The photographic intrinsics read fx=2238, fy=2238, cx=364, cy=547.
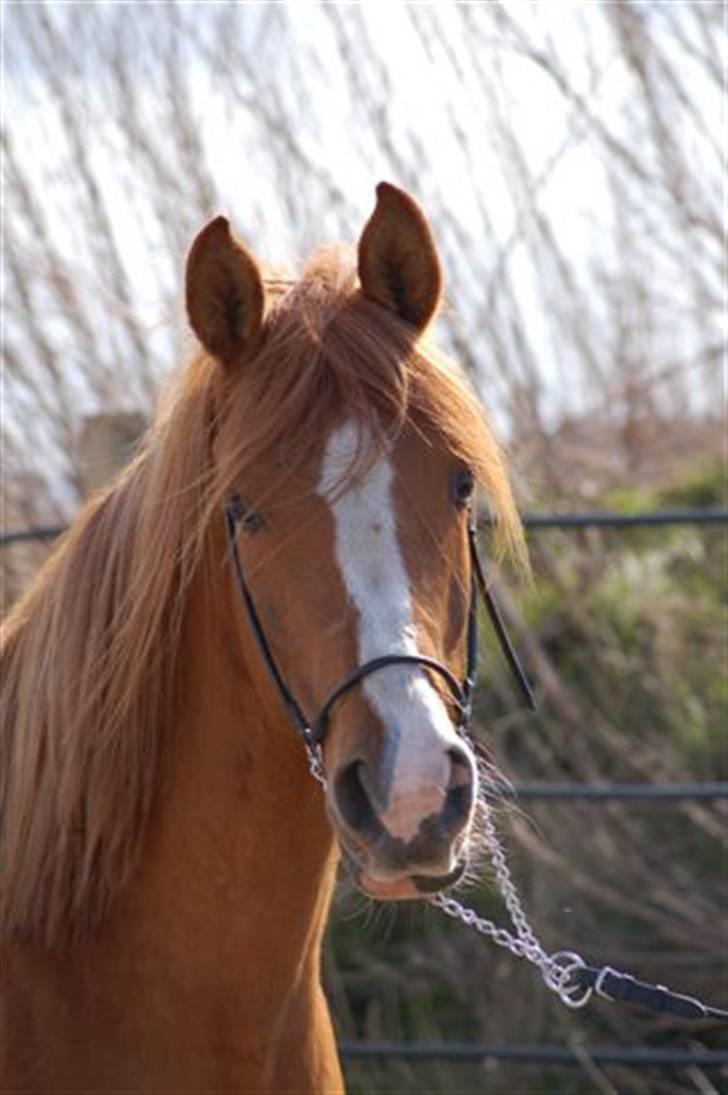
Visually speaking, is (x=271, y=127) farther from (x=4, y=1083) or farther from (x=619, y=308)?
Answer: (x=4, y=1083)

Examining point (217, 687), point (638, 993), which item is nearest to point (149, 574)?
point (217, 687)

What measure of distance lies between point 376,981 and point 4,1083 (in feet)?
12.5

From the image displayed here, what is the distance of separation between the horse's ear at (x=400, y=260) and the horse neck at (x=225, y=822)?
1.30 feet

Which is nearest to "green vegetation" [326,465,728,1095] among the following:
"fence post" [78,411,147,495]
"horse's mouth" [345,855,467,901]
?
"fence post" [78,411,147,495]

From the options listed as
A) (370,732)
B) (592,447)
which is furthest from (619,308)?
(370,732)

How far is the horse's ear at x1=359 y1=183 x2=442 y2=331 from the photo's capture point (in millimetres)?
2938

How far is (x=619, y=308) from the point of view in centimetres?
754

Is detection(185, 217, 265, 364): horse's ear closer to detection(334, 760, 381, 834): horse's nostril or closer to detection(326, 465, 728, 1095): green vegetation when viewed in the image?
detection(334, 760, 381, 834): horse's nostril

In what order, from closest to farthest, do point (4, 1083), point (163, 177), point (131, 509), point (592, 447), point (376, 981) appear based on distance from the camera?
point (4, 1083)
point (131, 509)
point (376, 981)
point (163, 177)
point (592, 447)

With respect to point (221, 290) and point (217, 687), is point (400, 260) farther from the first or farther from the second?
point (217, 687)

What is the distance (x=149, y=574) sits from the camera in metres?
2.96

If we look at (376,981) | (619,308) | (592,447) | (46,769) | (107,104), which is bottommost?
(376,981)

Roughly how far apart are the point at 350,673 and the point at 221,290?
0.59 meters

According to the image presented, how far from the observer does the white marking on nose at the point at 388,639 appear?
2.47 m
